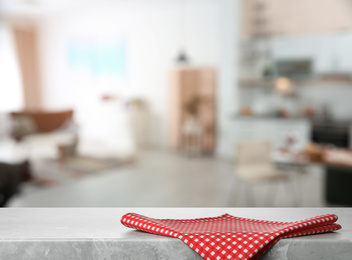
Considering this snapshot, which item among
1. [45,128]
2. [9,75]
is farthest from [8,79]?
[45,128]

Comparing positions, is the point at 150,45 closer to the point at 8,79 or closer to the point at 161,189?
the point at 8,79

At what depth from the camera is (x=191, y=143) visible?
841 cm

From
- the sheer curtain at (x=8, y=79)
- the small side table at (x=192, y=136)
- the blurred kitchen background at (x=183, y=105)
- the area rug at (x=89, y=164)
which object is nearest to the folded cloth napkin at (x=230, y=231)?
the blurred kitchen background at (x=183, y=105)

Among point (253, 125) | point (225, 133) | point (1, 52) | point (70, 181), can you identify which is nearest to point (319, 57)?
point (253, 125)

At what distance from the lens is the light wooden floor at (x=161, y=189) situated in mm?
4902

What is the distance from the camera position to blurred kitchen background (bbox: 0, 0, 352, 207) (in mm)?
5020

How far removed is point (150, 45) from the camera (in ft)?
29.3

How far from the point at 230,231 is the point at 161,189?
15.1ft

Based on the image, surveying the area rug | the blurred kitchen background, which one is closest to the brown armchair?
the blurred kitchen background

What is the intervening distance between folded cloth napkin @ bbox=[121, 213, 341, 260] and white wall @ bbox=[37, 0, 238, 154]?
21.3 feet

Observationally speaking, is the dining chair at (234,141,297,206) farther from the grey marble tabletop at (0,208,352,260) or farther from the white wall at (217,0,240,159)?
the grey marble tabletop at (0,208,352,260)

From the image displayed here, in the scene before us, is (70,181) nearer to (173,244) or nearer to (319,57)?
(319,57)

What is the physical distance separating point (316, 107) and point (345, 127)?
3.45 ft

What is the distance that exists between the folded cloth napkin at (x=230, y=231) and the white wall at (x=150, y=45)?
6490mm
